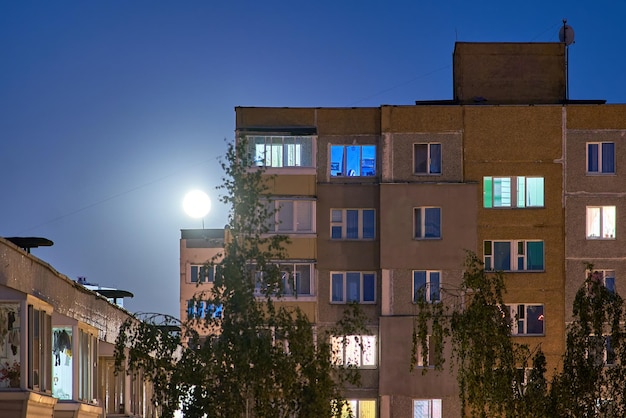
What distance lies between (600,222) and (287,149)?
613 inches

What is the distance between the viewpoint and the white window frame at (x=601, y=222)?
7338cm

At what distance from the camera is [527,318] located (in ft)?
238

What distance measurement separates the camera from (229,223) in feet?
117

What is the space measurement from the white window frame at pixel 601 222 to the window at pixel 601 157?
180 cm

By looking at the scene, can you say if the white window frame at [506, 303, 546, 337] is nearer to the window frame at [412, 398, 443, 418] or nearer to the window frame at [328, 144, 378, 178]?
the window frame at [412, 398, 443, 418]

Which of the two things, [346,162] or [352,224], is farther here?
[346,162]

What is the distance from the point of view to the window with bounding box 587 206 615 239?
73438 mm

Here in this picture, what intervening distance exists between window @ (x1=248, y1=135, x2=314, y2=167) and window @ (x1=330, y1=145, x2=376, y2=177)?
134cm

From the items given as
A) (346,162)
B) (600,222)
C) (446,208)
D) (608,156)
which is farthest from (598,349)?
(346,162)

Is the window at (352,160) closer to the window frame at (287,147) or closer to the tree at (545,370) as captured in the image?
the window frame at (287,147)

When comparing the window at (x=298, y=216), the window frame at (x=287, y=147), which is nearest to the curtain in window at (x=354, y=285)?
the window at (x=298, y=216)

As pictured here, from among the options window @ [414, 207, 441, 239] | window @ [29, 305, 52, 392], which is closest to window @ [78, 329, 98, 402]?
window @ [29, 305, 52, 392]

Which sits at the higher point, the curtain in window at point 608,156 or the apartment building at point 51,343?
the curtain in window at point 608,156

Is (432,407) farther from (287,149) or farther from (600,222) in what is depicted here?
(287,149)
